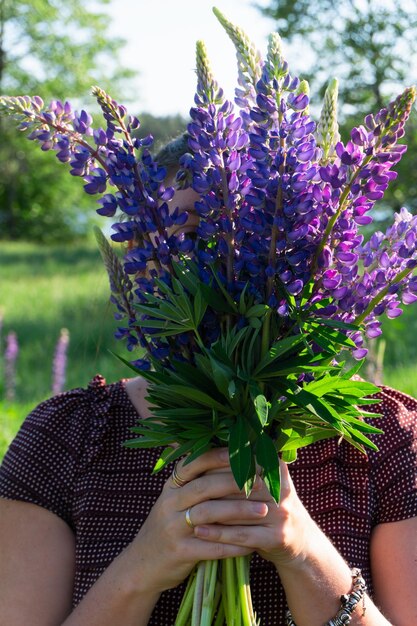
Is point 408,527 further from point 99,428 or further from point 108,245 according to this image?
point 108,245

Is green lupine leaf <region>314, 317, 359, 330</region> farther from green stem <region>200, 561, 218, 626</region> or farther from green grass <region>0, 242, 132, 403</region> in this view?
green grass <region>0, 242, 132, 403</region>

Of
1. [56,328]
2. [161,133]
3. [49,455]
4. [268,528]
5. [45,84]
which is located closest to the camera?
[268,528]

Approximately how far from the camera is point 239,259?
4.93 feet

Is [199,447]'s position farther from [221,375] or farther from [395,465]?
[395,465]

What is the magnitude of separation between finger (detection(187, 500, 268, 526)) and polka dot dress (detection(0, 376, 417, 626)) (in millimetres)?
486

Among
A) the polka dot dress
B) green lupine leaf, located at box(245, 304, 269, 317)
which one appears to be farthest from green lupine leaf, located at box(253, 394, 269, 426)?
the polka dot dress

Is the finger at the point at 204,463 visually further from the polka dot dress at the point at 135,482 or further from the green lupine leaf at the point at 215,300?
the polka dot dress at the point at 135,482

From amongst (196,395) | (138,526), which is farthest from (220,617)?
(138,526)

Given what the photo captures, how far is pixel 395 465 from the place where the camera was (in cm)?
215

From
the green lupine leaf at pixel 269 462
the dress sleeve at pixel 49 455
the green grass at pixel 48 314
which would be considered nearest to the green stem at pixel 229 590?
the green lupine leaf at pixel 269 462

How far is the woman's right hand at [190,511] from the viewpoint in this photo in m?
1.60

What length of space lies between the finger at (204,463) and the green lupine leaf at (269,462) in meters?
0.12

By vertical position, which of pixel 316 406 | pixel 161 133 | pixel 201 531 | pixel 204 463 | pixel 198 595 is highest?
pixel 161 133

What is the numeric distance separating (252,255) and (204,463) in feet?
1.32
